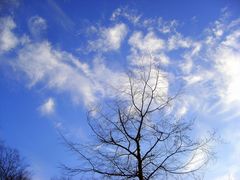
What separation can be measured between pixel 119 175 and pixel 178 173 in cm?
241

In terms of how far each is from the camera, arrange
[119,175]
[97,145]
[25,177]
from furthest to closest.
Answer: [25,177] → [97,145] → [119,175]

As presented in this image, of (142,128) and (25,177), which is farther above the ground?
(25,177)

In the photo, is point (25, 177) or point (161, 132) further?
Answer: point (25, 177)

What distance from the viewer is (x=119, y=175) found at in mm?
11641

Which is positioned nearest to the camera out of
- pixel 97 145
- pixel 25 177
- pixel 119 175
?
pixel 119 175

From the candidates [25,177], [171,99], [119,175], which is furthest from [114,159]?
[25,177]

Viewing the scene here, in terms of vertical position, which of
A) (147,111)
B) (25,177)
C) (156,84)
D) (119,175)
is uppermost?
(25,177)

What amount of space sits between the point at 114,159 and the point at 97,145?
3.26 ft

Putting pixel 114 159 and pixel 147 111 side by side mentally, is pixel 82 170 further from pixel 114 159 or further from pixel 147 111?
pixel 147 111

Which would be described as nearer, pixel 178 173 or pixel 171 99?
pixel 178 173

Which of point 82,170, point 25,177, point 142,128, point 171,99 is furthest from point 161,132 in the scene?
point 25,177

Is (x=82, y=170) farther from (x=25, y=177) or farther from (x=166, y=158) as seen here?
(x=25, y=177)

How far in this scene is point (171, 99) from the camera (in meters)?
12.7

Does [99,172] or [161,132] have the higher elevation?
[161,132]
